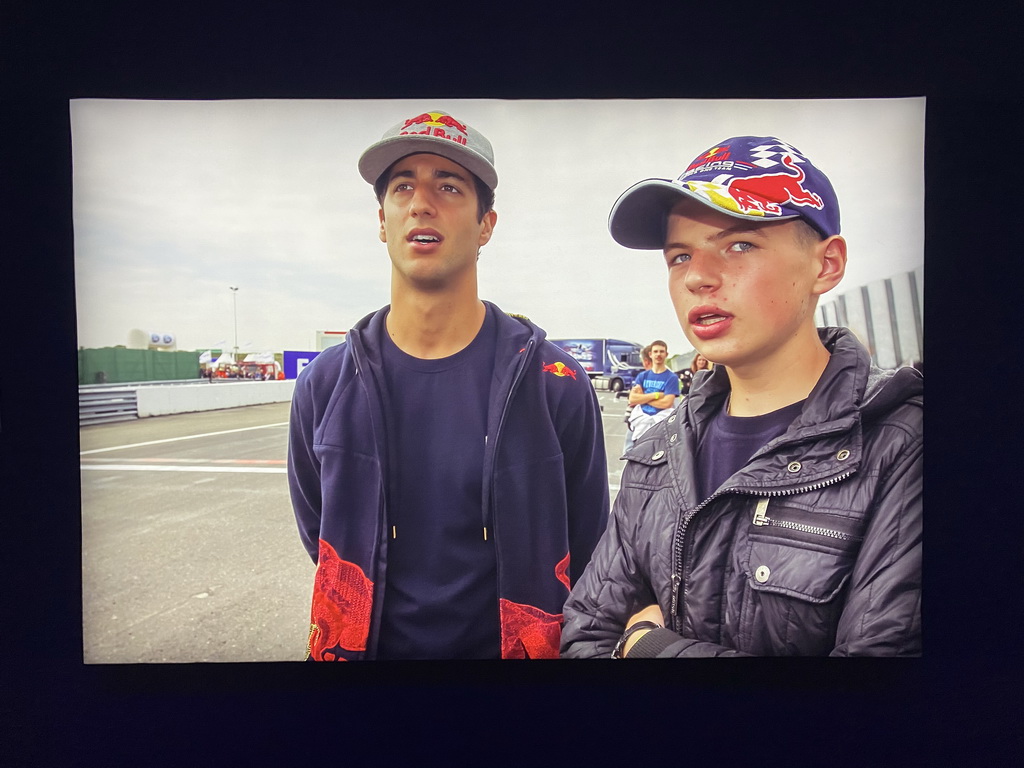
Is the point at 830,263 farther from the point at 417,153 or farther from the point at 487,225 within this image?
the point at 417,153

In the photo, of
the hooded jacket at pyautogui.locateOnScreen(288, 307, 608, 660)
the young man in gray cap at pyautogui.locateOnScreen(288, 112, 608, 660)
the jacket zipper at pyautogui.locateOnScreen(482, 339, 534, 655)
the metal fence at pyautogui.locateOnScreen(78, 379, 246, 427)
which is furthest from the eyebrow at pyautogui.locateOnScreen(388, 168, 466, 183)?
the metal fence at pyautogui.locateOnScreen(78, 379, 246, 427)

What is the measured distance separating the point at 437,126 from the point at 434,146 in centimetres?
7

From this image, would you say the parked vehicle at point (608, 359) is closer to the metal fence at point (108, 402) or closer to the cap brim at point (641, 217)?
the cap brim at point (641, 217)

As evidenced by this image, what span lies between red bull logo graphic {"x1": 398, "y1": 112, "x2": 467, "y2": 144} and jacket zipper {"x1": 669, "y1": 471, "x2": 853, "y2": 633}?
132 cm

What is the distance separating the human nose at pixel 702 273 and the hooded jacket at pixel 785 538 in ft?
0.88

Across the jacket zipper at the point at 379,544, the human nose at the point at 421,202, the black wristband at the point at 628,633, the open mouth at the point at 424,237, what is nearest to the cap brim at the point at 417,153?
the human nose at the point at 421,202

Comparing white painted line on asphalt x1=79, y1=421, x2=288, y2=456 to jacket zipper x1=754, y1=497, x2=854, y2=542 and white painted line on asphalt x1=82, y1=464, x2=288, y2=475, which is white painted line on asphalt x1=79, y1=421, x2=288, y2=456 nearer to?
white painted line on asphalt x1=82, y1=464, x2=288, y2=475

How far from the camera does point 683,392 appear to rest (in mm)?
2086

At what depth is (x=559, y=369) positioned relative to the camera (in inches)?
82.2

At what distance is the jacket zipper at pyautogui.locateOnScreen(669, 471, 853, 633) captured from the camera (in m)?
1.89

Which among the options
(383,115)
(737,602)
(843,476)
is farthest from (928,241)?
(383,115)

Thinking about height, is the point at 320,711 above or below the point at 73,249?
below
